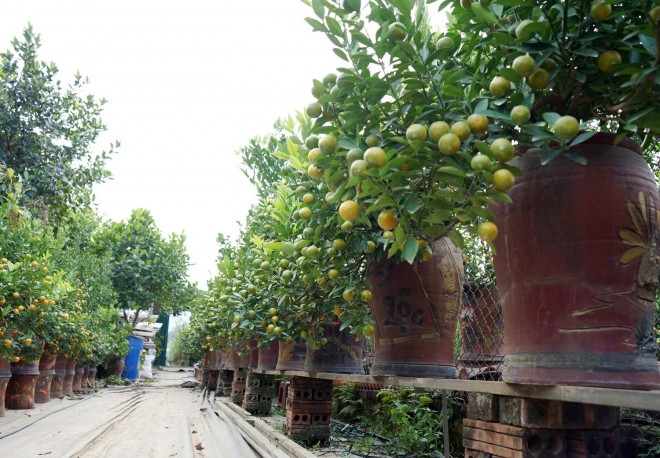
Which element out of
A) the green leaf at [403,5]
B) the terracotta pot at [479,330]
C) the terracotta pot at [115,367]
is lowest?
the terracotta pot at [115,367]

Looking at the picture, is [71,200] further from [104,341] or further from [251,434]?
[251,434]

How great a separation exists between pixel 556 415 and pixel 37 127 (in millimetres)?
9257

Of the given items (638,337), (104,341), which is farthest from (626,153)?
(104,341)

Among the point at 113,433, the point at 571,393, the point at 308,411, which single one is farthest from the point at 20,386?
the point at 571,393

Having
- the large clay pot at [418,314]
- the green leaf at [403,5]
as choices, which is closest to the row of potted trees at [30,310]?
the large clay pot at [418,314]

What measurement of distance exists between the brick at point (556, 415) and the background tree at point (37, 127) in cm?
796

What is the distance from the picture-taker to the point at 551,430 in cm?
154

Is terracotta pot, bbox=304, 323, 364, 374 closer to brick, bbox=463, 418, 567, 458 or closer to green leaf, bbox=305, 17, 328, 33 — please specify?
brick, bbox=463, 418, 567, 458

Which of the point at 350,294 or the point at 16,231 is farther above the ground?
the point at 16,231

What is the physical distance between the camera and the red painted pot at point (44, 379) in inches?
289

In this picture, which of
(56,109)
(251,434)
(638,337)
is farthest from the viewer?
(56,109)

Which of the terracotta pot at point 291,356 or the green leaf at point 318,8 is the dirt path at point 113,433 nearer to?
the terracotta pot at point 291,356

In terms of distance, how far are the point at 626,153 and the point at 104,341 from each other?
10832 millimetres

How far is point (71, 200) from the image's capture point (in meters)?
8.96
